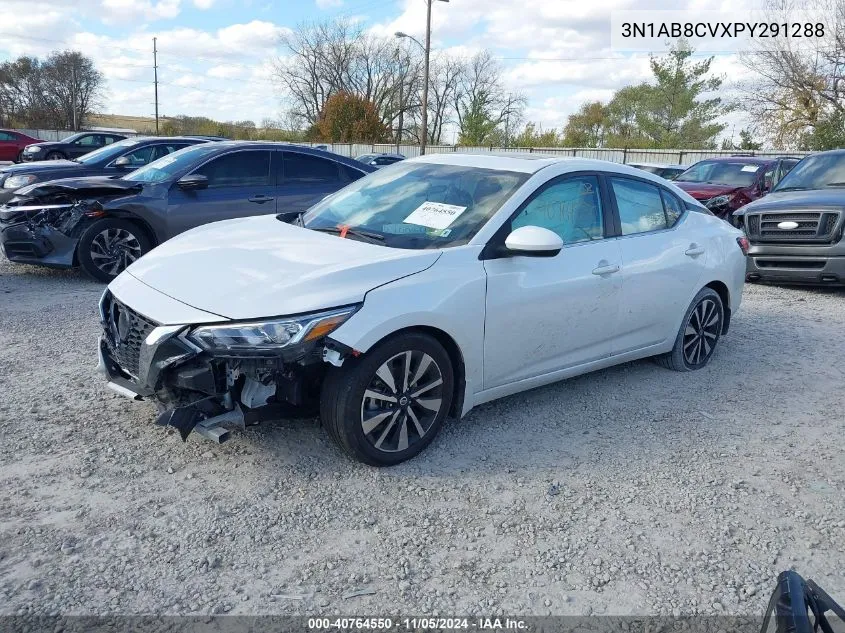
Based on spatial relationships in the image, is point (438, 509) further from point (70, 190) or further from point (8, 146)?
point (8, 146)

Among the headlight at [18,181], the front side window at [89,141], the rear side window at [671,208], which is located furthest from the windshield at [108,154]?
the front side window at [89,141]

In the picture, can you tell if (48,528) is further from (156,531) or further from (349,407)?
(349,407)

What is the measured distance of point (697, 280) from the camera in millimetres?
5441

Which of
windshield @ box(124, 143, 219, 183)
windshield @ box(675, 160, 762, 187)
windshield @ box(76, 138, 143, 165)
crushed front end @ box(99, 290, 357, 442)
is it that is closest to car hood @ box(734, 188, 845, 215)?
windshield @ box(675, 160, 762, 187)

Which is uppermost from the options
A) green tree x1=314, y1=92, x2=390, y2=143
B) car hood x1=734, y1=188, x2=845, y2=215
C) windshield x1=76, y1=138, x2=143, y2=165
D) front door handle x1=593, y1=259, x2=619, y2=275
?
green tree x1=314, y1=92, x2=390, y2=143

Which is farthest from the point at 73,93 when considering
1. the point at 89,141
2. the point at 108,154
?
the point at 108,154

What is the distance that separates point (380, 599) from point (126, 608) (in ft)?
3.07

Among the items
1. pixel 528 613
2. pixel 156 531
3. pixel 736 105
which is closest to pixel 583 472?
pixel 528 613

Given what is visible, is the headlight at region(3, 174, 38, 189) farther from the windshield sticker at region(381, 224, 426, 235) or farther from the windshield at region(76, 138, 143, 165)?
the windshield sticker at region(381, 224, 426, 235)

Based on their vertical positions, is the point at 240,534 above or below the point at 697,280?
below

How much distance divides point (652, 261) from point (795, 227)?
4.81 m

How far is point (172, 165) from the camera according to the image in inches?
330

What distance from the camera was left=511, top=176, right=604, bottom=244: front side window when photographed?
435cm

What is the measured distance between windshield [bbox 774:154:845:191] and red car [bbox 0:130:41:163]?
28324mm
